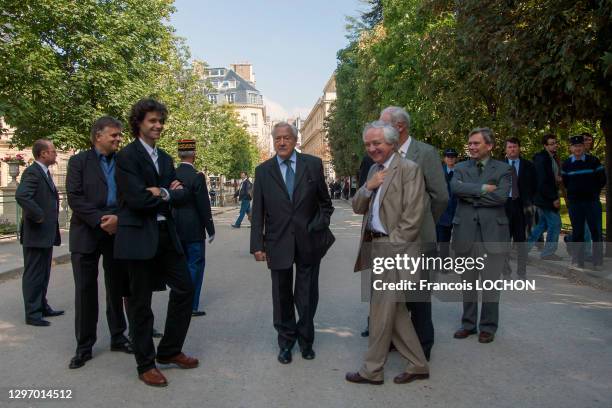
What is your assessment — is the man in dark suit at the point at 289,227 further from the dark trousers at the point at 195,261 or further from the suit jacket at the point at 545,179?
the suit jacket at the point at 545,179

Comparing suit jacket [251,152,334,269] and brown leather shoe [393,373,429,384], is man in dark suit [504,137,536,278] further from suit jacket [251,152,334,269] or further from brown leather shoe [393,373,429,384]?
brown leather shoe [393,373,429,384]

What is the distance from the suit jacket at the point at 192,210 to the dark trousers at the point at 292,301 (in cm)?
183

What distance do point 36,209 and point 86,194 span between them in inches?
74.9

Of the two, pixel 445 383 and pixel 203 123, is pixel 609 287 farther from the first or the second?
pixel 203 123

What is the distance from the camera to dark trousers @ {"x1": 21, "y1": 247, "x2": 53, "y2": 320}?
670 centimetres

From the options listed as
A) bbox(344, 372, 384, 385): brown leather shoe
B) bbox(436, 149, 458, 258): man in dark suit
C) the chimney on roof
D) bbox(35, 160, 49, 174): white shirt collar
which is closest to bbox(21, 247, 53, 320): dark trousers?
bbox(35, 160, 49, 174): white shirt collar

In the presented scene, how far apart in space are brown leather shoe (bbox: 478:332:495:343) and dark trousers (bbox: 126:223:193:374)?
2663mm

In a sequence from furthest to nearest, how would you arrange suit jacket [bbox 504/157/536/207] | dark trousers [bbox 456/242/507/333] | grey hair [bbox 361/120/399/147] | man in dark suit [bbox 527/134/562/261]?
man in dark suit [bbox 527/134/562/261]
suit jacket [bbox 504/157/536/207]
dark trousers [bbox 456/242/507/333]
grey hair [bbox 361/120/399/147]

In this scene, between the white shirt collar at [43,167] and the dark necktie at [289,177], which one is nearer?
the dark necktie at [289,177]

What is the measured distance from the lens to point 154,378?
4.52 meters

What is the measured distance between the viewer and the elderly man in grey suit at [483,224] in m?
5.66

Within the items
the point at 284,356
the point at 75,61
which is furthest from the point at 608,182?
the point at 75,61

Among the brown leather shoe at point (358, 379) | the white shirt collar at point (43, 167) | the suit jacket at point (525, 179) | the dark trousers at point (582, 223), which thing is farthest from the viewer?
the dark trousers at point (582, 223)

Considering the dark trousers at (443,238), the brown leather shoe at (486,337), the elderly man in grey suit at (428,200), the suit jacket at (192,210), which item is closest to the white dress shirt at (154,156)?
the elderly man in grey suit at (428,200)
